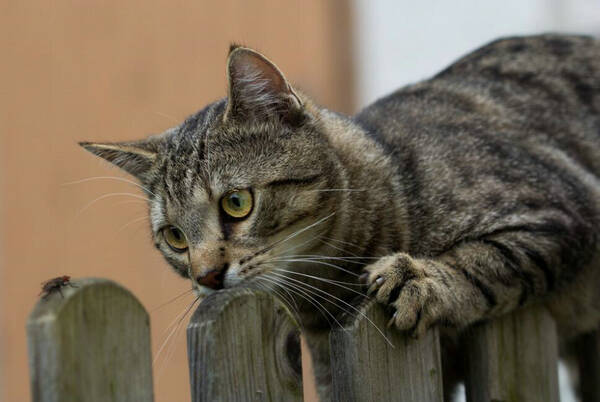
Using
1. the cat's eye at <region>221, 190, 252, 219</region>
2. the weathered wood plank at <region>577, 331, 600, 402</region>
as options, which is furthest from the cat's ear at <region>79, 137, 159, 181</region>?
the weathered wood plank at <region>577, 331, 600, 402</region>

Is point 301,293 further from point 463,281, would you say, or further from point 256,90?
point 256,90

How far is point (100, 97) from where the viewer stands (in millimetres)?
5570

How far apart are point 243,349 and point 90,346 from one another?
34 centimetres

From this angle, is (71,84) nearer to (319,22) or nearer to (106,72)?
(106,72)

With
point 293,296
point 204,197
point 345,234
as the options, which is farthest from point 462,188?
point 204,197

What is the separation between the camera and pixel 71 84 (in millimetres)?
5559

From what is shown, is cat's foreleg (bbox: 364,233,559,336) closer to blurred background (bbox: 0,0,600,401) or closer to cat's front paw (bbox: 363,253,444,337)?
cat's front paw (bbox: 363,253,444,337)

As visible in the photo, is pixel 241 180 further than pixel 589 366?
No

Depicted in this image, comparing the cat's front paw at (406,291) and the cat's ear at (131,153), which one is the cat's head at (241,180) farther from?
the cat's front paw at (406,291)

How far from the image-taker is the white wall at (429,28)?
538 centimetres

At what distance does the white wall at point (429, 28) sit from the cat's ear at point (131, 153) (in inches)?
132

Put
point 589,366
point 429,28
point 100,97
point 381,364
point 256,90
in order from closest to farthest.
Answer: point 381,364
point 256,90
point 589,366
point 100,97
point 429,28

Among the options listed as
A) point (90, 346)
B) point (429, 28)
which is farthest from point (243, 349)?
point (429, 28)

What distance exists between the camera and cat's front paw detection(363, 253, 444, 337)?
202 centimetres
